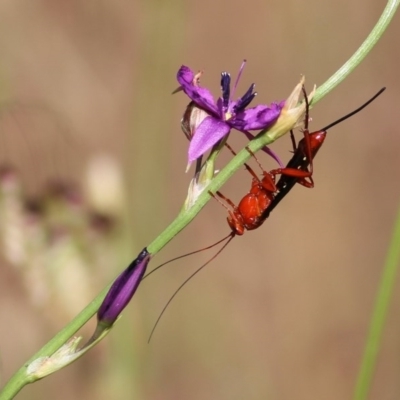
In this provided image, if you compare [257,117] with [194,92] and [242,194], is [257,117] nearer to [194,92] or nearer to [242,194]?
[194,92]

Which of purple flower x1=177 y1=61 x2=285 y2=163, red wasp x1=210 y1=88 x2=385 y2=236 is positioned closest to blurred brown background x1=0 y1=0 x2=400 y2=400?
red wasp x1=210 y1=88 x2=385 y2=236

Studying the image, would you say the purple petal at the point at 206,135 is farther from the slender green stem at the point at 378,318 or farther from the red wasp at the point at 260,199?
the slender green stem at the point at 378,318

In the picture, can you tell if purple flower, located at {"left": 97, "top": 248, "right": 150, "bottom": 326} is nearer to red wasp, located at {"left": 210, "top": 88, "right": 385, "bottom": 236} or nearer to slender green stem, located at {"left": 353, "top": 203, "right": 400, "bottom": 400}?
red wasp, located at {"left": 210, "top": 88, "right": 385, "bottom": 236}

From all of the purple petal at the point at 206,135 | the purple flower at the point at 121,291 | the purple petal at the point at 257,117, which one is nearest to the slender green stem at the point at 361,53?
the purple petal at the point at 257,117

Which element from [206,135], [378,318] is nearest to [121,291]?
[206,135]

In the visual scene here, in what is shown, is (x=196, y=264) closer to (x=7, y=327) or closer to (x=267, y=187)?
(x=7, y=327)

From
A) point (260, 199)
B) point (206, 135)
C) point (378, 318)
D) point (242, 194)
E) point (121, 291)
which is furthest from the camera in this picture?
point (242, 194)

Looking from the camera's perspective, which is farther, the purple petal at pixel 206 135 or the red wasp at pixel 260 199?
the red wasp at pixel 260 199

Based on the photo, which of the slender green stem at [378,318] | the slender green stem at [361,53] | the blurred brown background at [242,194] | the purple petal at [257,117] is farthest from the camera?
the blurred brown background at [242,194]
